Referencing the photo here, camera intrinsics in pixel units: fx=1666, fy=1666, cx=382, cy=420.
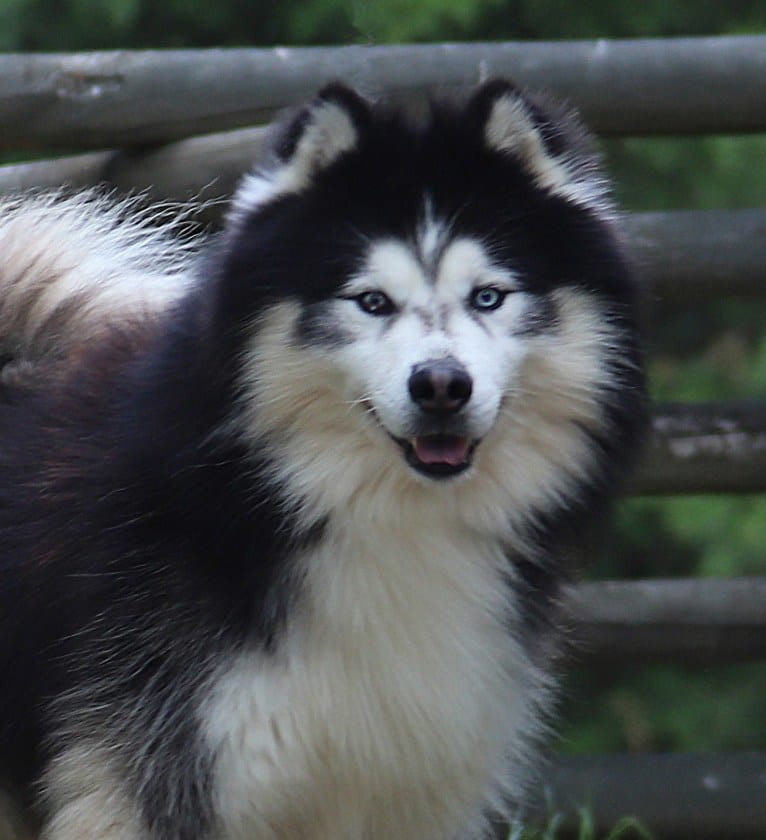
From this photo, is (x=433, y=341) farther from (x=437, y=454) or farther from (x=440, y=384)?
(x=437, y=454)

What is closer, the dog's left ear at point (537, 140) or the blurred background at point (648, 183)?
the dog's left ear at point (537, 140)

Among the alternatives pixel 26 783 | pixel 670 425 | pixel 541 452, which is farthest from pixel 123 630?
pixel 670 425

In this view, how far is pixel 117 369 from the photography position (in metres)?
2.93

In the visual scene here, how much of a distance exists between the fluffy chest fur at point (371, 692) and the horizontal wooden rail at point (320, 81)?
153cm

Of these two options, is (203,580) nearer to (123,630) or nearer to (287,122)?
(123,630)

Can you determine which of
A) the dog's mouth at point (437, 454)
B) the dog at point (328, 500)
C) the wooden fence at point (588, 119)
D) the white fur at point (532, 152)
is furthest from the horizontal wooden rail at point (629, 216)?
the dog's mouth at point (437, 454)

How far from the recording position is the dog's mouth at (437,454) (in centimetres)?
260

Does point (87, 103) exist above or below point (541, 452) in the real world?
above

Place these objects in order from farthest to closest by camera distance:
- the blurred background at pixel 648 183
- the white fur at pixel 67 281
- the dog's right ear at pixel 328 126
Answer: the blurred background at pixel 648 183 → the white fur at pixel 67 281 → the dog's right ear at pixel 328 126

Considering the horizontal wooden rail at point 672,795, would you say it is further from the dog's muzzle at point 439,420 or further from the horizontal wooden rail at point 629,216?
the dog's muzzle at point 439,420

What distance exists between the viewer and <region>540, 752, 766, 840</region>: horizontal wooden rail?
431 centimetres

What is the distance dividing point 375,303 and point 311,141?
0.31 m

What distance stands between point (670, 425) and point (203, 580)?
1.78 m

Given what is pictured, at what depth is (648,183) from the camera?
6.48 m
